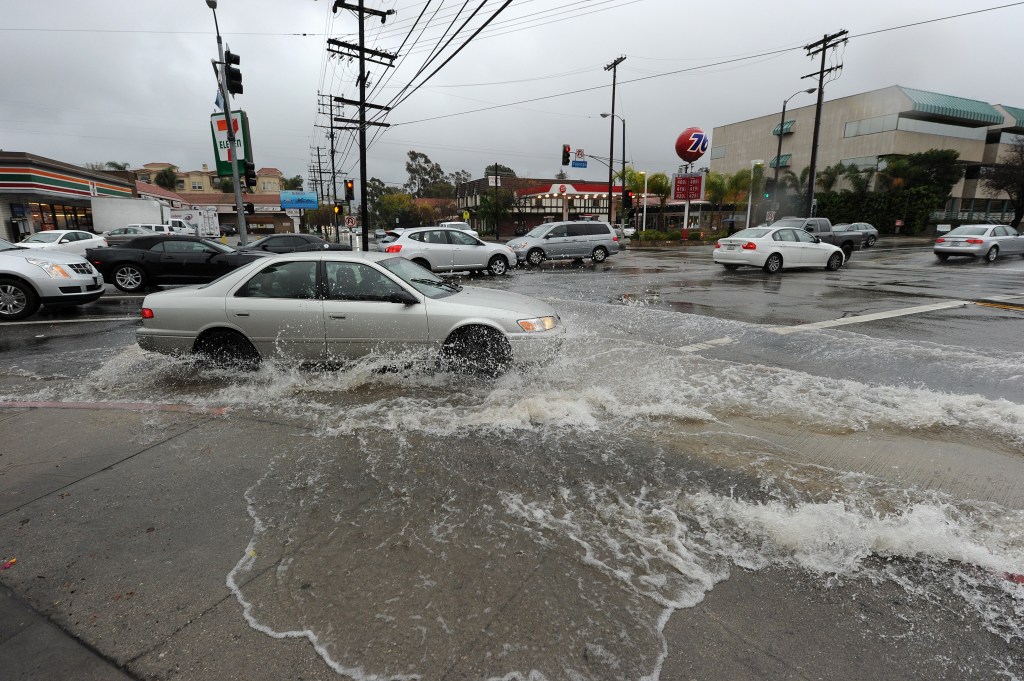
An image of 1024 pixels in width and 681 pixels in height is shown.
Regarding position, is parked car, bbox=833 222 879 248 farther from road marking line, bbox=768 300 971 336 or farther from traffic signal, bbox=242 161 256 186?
traffic signal, bbox=242 161 256 186

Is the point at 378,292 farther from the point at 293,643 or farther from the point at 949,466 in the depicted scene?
the point at 949,466

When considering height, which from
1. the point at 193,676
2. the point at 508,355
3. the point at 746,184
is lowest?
the point at 193,676

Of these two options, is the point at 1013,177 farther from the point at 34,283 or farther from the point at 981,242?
the point at 34,283

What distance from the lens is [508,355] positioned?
5.31 m

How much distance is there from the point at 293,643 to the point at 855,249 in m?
35.1

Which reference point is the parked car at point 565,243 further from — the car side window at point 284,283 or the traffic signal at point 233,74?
the car side window at point 284,283

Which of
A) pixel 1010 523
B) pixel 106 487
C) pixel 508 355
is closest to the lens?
pixel 1010 523

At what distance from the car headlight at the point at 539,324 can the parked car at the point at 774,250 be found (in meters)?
13.3

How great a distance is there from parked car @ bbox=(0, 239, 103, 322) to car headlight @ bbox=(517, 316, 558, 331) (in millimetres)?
8344

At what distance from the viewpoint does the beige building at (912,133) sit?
149 feet

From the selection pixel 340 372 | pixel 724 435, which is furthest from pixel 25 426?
pixel 724 435

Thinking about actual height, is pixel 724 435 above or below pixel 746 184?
below

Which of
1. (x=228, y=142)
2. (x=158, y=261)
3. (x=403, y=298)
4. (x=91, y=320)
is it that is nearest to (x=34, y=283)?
(x=91, y=320)

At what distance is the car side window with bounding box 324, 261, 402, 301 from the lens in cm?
539
